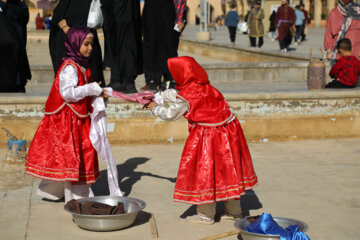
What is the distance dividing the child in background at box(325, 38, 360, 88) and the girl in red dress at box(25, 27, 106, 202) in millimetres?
4424

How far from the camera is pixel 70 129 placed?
5.99 m

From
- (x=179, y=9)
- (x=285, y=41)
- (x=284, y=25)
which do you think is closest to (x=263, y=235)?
(x=179, y=9)

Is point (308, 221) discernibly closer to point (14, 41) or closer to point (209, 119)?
point (209, 119)

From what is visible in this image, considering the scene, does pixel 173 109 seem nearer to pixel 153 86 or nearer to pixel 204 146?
pixel 204 146

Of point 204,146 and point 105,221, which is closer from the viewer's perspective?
point 105,221

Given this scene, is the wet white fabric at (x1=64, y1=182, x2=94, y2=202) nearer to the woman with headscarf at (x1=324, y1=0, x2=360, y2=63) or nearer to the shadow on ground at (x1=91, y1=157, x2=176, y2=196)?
the shadow on ground at (x1=91, y1=157, x2=176, y2=196)

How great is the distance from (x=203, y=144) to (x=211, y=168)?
0.21 meters

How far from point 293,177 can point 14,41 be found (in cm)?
436

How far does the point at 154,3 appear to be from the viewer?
390 inches

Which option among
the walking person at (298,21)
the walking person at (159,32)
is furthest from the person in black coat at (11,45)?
the walking person at (298,21)

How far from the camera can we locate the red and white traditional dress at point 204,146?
554 centimetres

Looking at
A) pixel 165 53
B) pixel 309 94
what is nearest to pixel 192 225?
pixel 309 94

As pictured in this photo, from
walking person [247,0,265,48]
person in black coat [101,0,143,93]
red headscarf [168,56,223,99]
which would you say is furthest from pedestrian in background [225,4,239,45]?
red headscarf [168,56,223,99]

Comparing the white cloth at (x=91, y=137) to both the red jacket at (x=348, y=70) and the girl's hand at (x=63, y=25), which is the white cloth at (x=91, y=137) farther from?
the red jacket at (x=348, y=70)
